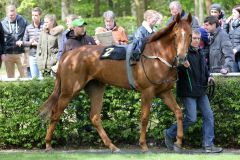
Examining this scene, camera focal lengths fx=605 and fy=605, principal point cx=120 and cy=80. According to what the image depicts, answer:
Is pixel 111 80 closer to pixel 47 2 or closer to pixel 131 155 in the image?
pixel 131 155

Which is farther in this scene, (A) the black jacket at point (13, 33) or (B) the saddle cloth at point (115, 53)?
(A) the black jacket at point (13, 33)

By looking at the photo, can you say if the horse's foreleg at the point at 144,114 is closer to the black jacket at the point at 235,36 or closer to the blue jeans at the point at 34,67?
the black jacket at the point at 235,36

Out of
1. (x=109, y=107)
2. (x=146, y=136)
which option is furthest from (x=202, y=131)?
(x=109, y=107)

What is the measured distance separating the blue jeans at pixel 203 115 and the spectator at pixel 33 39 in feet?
14.9

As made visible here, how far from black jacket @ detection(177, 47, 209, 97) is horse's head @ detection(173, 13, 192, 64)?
0.62m

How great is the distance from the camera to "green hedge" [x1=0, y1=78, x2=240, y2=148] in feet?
35.8

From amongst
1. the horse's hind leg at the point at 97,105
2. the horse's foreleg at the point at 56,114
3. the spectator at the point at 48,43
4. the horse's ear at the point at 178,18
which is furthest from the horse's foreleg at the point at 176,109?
the spectator at the point at 48,43

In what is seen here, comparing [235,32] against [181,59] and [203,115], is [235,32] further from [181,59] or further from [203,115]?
[181,59]

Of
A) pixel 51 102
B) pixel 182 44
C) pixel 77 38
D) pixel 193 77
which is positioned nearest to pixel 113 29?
pixel 77 38

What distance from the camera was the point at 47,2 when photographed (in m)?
44.6

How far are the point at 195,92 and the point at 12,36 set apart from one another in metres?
5.59

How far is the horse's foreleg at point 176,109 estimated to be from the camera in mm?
10031

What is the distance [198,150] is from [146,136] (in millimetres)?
998

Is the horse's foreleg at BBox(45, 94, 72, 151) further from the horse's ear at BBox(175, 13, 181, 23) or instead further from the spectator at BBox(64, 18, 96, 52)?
the horse's ear at BBox(175, 13, 181, 23)
